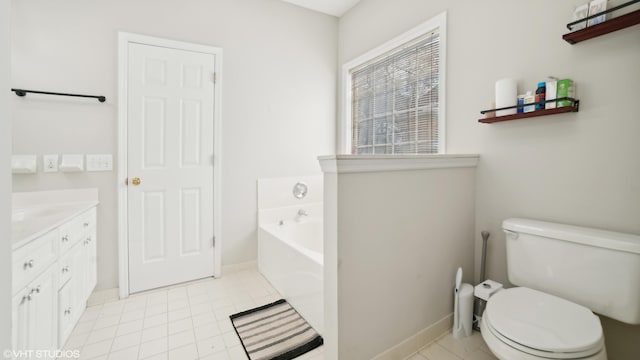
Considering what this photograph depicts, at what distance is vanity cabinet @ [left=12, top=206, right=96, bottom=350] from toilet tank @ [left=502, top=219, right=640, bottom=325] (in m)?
2.30

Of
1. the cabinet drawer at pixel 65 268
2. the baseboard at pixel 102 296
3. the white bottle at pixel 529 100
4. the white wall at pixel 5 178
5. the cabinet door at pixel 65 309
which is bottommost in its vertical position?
the baseboard at pixel 102 296

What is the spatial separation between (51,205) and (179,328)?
1286 mm

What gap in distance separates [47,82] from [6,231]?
91.7 inches

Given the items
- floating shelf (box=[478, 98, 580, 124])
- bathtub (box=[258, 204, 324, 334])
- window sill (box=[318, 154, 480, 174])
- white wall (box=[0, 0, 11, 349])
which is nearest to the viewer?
white wall (box=[0, 0, 11, 349])

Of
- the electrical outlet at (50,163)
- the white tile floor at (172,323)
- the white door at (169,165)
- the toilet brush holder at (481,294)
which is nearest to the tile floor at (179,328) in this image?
the white tile floor at (172,323)

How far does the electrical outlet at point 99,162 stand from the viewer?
6.99ft

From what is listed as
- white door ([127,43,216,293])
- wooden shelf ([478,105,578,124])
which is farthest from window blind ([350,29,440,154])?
white door ([127,43,216,293])

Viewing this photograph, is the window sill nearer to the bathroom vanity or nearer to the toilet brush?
the toilet brush

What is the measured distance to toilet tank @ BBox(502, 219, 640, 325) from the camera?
3.98 feet

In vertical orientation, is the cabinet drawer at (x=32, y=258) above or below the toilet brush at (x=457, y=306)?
above

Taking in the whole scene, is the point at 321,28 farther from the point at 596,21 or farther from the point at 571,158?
the point at 571,158

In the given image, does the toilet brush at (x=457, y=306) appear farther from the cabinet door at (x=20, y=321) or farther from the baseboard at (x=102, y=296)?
the baseboard at (x=102, y=296)

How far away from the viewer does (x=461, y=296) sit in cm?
173

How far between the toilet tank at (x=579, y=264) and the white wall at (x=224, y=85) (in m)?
2.07
